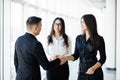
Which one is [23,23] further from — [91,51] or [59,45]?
[91,51]

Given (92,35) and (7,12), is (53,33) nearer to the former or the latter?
(7,12)

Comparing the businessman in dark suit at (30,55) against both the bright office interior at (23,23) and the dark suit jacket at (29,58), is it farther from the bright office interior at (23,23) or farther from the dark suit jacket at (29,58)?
the bright office interior at (23,23)

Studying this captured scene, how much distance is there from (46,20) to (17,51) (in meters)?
3.73

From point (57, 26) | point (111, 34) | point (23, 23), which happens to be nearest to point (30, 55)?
point (57, 26)

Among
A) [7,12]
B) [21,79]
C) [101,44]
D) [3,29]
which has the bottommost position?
[21,79]

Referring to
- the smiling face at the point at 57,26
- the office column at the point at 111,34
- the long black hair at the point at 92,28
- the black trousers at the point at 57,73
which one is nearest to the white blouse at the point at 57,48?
the smiling face at the point at 57,26

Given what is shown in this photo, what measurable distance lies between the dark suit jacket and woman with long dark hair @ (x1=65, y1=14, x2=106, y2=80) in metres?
0.45

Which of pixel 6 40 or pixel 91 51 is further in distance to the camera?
pixel 6 40

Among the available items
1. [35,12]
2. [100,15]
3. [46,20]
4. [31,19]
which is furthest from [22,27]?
[100,15]

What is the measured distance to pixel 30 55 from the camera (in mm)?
2336

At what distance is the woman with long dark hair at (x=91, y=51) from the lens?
8.52ft

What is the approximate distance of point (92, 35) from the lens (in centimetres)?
262

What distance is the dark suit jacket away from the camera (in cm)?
231

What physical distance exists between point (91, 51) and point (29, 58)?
29.1 inches
